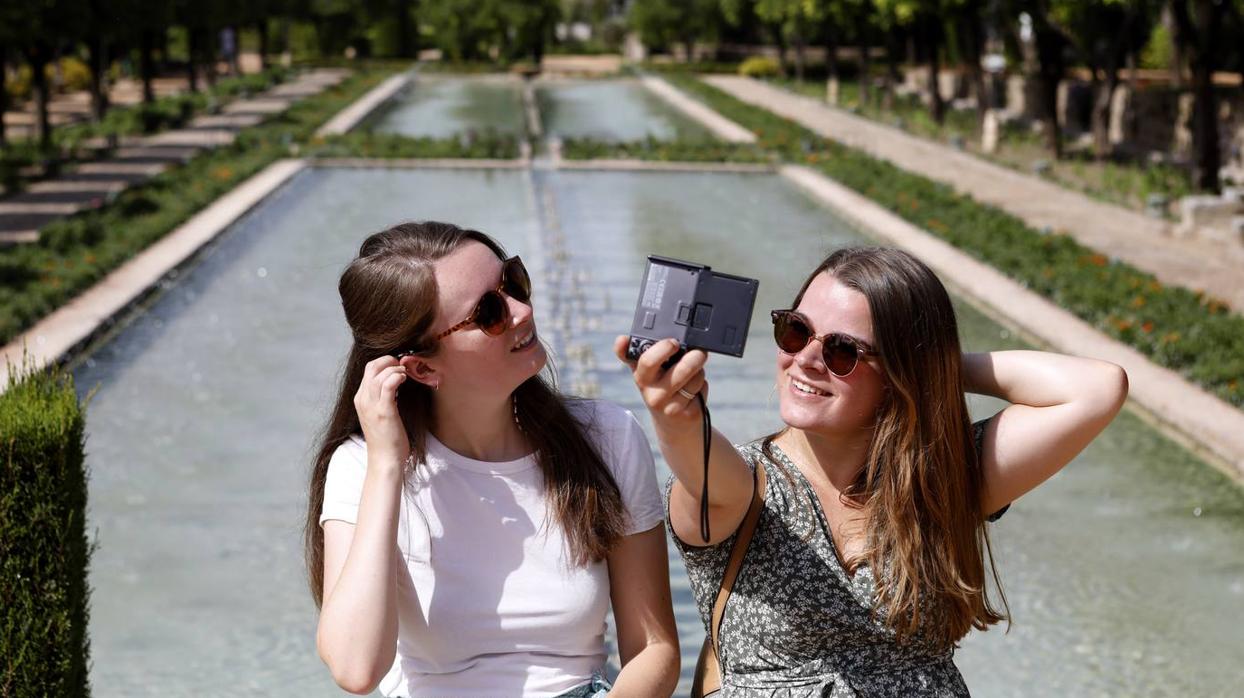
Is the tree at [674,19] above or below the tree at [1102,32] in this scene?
above

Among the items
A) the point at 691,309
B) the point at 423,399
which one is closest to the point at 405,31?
the point at 423,399

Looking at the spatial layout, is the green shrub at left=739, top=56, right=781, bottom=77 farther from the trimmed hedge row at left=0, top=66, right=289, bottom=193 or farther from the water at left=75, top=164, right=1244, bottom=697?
the water at left=75, top=164, right=1244, bottom=697

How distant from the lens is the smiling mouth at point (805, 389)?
2.50 m

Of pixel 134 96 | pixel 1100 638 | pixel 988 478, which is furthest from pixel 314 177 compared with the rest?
pixel 134 96

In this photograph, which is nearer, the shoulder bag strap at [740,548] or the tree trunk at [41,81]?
the shoulder bag strap at [740,548]

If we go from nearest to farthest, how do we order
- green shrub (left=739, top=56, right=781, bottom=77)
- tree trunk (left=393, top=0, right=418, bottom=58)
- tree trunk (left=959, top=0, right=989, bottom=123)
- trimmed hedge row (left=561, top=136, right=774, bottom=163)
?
trimmed hedge row (left=561, top=136, right=774, bottom=163) < tree trunk (left=959, top=0, right=989, bottom=123) < green shrub (left=739, top=56, right=781, bottom=77) < tree trunk (left=393, top=0, right=418, bottom=58)

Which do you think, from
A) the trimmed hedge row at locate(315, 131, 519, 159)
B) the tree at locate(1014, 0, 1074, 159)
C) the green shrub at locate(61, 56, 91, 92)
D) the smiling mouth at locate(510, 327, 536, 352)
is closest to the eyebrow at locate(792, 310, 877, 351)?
the smiling mouth at locate(510, 327, 536, 352)

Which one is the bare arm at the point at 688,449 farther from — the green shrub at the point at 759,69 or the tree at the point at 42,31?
the green shrub at the point at 759,69

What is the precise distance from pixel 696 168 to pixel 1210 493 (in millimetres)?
14199

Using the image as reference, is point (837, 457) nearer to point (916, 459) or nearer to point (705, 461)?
point (916, 459)

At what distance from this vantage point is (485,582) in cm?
265

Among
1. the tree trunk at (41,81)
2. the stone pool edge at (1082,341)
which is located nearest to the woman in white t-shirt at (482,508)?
the stone pool edge at (1082,341)

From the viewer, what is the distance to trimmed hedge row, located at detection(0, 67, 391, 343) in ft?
35.0

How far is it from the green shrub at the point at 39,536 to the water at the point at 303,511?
86cm
